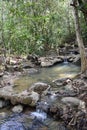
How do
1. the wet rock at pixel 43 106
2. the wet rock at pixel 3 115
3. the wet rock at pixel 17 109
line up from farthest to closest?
the wet rock at pixel 17 109 → the wet rock at pixel 43 106 → the wet rock at pixel 3 115

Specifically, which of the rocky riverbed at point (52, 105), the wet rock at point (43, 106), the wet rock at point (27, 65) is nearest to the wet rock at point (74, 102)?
the rocky riverbed at point (52, 105)

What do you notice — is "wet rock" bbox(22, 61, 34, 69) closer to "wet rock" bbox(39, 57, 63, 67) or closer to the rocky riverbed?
"wet rock" bbox(39, 57, 63, 67)

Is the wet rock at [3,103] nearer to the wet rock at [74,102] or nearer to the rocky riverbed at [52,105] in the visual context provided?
the rocky riverbed at [52,105]

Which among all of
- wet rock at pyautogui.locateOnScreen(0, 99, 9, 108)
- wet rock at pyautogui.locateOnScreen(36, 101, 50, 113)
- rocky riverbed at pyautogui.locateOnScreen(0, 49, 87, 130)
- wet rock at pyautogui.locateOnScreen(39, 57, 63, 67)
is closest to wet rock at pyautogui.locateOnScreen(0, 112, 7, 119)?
rocky riverbed at pyautogui.locateOnScreen(0, 49, 87, 130)

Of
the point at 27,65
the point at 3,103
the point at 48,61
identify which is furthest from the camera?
the point at 48,61

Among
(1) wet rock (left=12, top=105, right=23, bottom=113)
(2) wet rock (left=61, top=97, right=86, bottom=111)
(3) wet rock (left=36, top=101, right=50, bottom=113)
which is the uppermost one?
(2) wet rock (left=61, top=97, right=86, bottom=111)

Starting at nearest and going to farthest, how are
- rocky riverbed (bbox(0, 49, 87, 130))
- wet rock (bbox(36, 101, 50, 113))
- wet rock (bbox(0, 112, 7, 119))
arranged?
rocky riverbed (bbox(0, 49, 87, 130)) → wet rock (bbox(0, 112, 7, 119)) → wet rock (bbox(36, 101, 50, 113))

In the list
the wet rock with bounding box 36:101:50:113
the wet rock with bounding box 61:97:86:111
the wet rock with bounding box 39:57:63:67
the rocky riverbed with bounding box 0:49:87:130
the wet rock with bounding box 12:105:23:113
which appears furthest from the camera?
the wet rock with bounding box 39:57:63:67

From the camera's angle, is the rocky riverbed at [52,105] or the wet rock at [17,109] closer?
the rocky riverbed at [52,105]

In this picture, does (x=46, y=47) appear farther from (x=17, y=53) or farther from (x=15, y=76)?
(x=15, y=76)

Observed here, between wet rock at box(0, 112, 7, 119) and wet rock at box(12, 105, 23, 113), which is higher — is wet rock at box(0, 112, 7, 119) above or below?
below

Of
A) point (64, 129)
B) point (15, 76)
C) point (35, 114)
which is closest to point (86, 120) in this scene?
point (64, 129)

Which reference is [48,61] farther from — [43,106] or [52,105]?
[52,105]

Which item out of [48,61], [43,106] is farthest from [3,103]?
[48,61]
